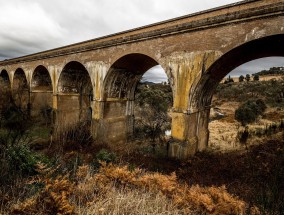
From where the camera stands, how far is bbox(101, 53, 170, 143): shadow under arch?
1036cm

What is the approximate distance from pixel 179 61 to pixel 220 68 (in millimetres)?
1504

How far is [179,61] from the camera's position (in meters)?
7.48

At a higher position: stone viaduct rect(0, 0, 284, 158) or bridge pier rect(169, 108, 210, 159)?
stone viaduct rect(0, 0, 284, 158)

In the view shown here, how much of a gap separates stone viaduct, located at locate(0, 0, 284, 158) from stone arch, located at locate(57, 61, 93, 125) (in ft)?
0.23

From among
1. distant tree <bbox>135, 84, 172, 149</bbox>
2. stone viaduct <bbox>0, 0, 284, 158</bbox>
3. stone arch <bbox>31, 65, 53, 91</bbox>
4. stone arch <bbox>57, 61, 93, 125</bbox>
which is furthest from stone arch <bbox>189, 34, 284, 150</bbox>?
stone arch <bbox>31, 65, 53, 91</bbox>

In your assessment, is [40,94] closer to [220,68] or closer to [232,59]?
[220,68]

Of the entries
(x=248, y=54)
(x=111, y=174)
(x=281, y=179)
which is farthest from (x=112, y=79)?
(x=281, y=179)

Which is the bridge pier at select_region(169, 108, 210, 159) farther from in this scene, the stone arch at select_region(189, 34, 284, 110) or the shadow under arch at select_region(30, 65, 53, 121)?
the shadow under arch at select_region(30, 65, 53, 121)

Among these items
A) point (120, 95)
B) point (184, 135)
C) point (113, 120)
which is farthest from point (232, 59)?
point (113, 120)

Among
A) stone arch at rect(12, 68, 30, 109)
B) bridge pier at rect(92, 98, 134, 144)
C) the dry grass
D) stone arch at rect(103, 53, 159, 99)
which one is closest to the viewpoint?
the dry grass

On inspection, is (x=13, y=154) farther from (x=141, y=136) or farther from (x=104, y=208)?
(x=141, y=136)

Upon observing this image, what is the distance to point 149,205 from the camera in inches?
113

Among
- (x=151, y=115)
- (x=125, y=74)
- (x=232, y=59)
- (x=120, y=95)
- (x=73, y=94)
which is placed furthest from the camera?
(x=151, y=115)

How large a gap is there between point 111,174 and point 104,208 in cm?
110
